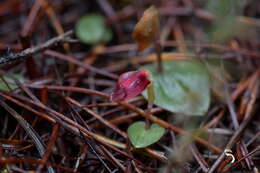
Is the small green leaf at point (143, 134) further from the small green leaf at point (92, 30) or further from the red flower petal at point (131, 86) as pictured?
the small green leaf at point (92, 30)

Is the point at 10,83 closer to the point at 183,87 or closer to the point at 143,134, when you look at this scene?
the point at 143,134

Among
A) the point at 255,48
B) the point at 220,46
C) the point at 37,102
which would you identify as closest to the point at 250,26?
the point at 255,48

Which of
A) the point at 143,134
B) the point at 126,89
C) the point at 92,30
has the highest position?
the point at 92,30

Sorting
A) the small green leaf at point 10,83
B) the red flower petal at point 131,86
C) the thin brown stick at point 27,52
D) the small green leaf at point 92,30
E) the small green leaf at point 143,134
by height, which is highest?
the thin brown stick at point 27,52

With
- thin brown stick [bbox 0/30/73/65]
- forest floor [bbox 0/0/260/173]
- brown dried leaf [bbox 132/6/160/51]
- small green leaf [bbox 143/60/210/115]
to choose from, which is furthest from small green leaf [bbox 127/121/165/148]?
thin brown stick [bbox 0/30/73/65]

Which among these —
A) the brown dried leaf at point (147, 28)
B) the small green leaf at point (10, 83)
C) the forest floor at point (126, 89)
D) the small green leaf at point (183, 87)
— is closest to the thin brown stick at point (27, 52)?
the forest floor at point (126, 89)

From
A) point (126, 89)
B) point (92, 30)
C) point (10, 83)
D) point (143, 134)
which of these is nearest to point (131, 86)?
point (126, 89)
